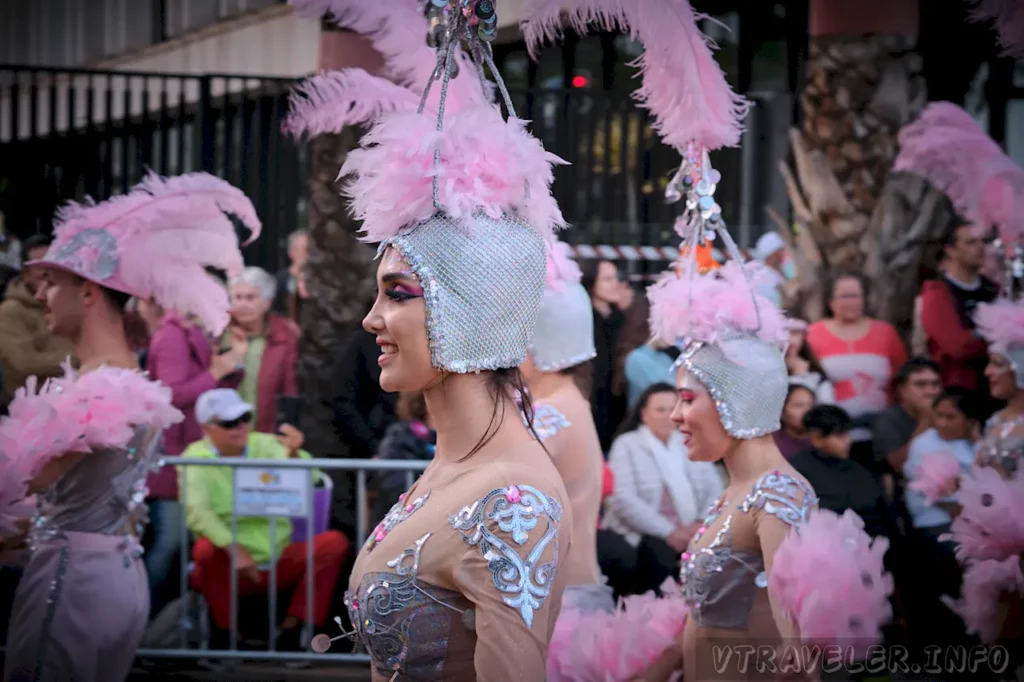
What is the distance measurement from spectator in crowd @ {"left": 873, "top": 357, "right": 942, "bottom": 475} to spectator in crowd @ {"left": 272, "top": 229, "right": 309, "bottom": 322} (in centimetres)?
372

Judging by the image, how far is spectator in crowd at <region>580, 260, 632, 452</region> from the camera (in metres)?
7.84

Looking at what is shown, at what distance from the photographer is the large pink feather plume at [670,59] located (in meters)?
3.58

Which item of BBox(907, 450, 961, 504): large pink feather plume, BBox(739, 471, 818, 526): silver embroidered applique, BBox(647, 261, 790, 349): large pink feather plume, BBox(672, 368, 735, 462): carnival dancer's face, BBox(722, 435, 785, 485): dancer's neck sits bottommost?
BBox(907, 450, 961, 504): large pink feather plume

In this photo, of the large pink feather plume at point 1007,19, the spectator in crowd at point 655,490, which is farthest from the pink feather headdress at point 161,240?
the large pink feather plume at point 1007,19

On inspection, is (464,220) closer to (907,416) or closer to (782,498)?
(782,498)

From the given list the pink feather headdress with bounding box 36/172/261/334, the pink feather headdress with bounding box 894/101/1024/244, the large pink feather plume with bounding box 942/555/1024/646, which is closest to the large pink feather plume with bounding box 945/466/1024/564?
the large pink feather plume with bounding box 942/555/1024/646

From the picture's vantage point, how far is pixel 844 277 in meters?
7.72

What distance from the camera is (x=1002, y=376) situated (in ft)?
21.5

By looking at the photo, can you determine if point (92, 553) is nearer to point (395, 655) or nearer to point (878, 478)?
point (395, 655)

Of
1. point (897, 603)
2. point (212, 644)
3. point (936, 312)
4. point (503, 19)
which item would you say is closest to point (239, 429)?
point (212, 644)

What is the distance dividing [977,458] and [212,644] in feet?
12.7

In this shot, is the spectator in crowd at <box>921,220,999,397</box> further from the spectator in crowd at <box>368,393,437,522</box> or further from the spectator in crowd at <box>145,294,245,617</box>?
the spectator in crowd at <box>145,294,245,617</box>

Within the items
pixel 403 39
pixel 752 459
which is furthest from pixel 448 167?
pixel 752 459

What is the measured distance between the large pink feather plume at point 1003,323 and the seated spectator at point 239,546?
339cm
